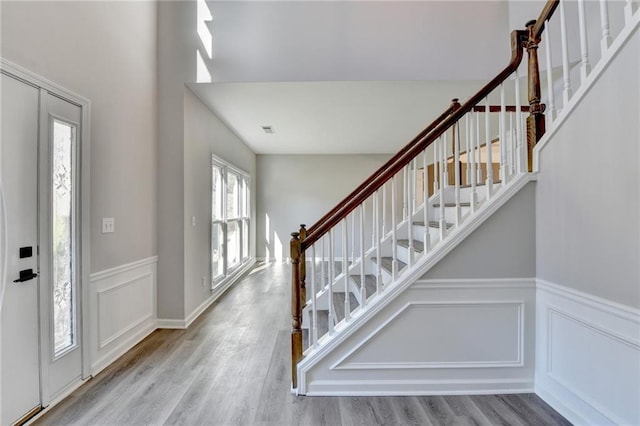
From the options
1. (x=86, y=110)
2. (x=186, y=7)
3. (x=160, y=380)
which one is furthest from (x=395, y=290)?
(x=186, y=7)

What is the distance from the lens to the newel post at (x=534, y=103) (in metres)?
2.04

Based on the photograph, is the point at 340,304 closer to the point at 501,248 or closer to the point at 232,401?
the point at 232,401

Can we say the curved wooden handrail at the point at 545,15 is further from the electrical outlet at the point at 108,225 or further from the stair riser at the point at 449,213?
the electrical outlet at the point at 108,225

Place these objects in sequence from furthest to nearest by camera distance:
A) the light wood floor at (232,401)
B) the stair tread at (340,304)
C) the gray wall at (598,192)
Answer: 1. the stair tread at (340,304)
2. the light wood floor at (232,401)
3. the gray wall at (598,192)

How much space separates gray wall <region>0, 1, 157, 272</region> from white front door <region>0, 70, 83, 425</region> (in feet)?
0.62

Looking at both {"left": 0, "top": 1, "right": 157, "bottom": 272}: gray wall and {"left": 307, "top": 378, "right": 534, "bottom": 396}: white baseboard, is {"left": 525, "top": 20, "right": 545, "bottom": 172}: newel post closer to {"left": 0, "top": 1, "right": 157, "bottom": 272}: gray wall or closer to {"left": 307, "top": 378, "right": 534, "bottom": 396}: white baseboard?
{"left": 307, "top": 378, "right": 534, "bottom": 396}: white baseboard

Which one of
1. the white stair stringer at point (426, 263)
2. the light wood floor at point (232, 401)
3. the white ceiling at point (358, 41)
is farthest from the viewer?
the white ceiling at point (358, 41)

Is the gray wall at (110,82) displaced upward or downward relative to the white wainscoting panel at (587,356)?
upward

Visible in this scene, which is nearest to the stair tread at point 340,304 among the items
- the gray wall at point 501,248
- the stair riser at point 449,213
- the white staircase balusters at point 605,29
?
the gray wall at point 501,248

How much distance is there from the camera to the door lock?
1.76 metres

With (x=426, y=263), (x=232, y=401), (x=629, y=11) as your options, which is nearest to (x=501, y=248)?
(x=426, y=263)

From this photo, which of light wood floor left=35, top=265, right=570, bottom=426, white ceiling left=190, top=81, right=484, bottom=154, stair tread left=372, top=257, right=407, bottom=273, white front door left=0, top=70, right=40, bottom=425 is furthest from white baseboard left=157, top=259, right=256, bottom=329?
white ceiling left=190, top=81, right=484, bottom=154

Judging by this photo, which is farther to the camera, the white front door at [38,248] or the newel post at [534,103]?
the newel post at [534,103]

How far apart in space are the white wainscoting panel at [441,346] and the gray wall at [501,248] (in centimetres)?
6
